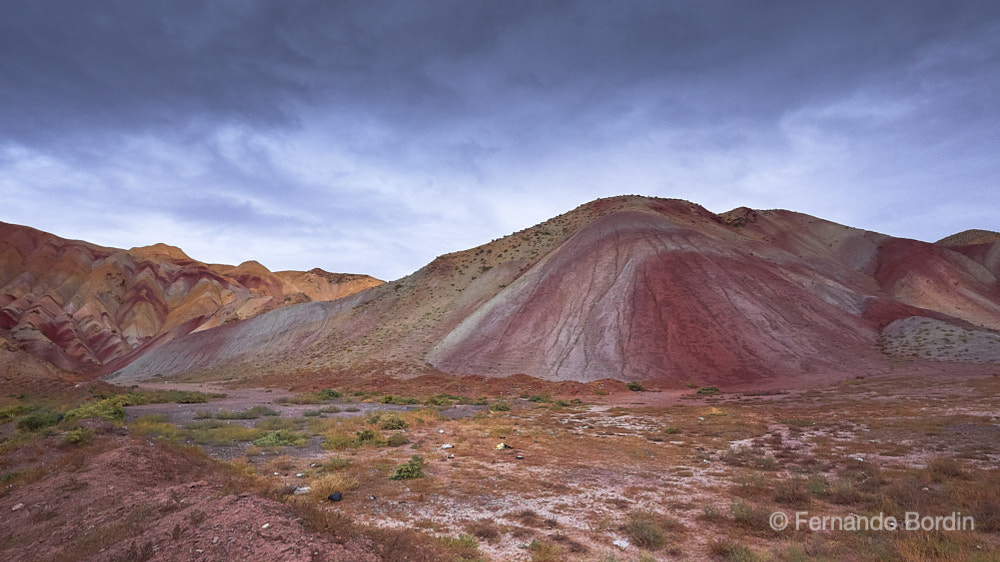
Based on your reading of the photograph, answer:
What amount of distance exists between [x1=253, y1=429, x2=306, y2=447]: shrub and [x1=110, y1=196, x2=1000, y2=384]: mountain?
2504 centimetres

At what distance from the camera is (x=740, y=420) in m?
17.4

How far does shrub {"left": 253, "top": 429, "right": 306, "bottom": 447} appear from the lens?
12117 millimetres

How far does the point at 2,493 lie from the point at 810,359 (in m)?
41.8

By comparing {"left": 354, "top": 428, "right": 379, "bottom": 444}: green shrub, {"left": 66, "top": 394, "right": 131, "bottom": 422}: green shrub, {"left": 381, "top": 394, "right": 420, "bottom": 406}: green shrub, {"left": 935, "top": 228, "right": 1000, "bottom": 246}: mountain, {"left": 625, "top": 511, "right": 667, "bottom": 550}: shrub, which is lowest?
{"left": 381, "top": 394, "right": 420, "bottom": 406}: green shrub

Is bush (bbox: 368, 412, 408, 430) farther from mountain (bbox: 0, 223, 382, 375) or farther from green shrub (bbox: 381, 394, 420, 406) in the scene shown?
mountain (bbox: 0, 223, 382, 375)

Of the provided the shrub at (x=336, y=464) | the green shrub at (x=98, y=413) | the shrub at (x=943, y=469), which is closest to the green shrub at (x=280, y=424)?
the green shrub at (x=98, y=413)

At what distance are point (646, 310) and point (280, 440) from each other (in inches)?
1351

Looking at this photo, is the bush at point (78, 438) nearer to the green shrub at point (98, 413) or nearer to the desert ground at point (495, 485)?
the desert ground at point (495, 485)

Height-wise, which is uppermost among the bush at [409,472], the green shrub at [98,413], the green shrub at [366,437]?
the bush at [409,472]

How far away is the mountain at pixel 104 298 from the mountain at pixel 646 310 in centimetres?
1713

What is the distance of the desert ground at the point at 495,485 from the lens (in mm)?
5445

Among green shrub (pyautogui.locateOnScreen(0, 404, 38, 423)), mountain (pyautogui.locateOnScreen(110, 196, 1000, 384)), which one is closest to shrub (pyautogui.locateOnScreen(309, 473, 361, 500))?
green shrub (pyautogui.locateOnScreen(0, 404, 38, 423))

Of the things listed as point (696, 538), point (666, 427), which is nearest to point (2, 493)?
point (696, 538)

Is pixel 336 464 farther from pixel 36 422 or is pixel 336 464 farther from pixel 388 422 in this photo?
pixel 36 422
